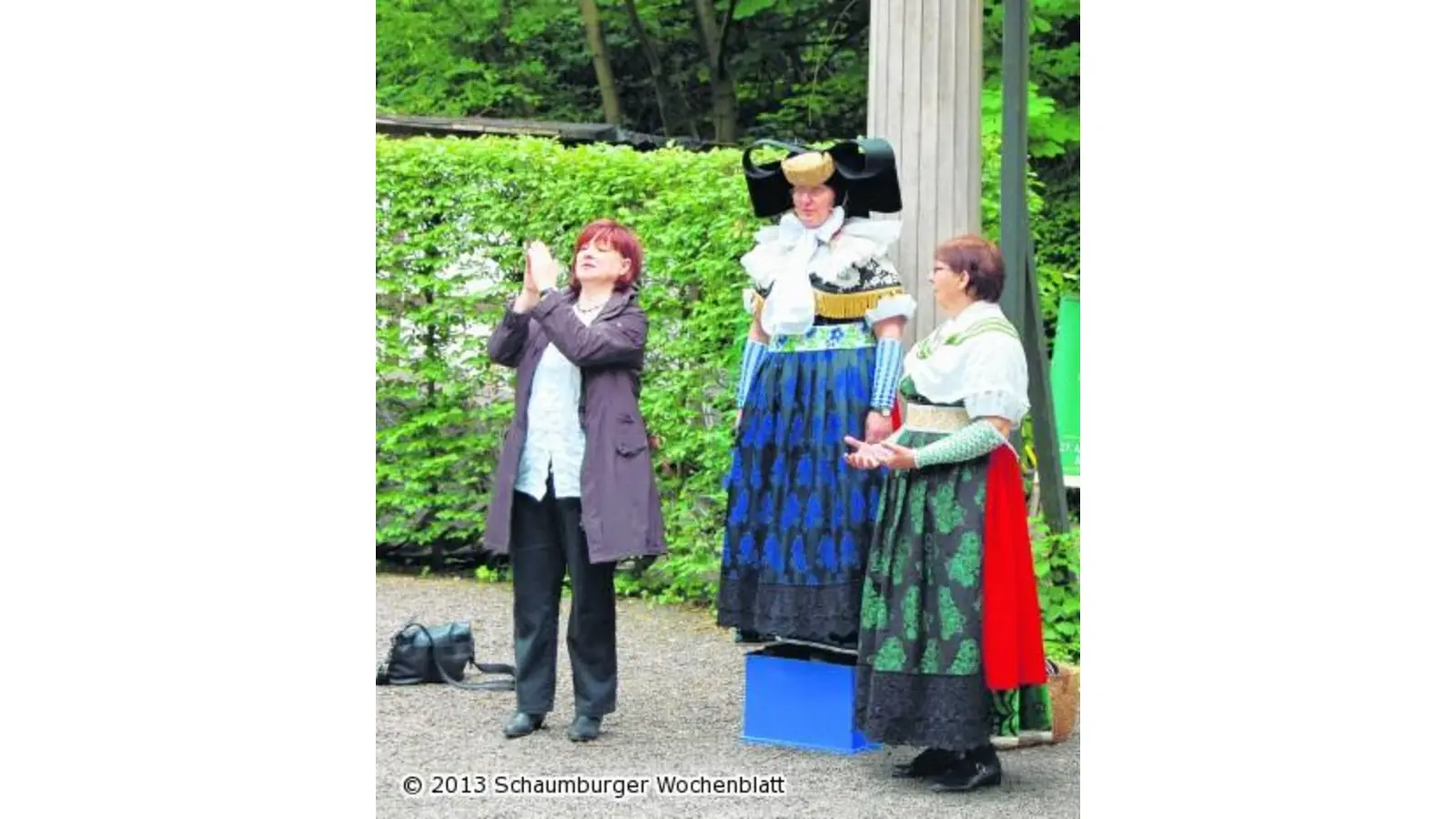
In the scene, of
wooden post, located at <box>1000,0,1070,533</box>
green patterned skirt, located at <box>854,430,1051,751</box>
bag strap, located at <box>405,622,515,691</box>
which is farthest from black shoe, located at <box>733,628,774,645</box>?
wooden post, located at <box>1000,0,1070,533</box>

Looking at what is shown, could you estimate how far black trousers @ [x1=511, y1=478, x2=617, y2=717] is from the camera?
5.97 meters

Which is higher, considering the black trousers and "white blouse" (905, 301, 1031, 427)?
"white blouse" (905, 301, 1031, 427)

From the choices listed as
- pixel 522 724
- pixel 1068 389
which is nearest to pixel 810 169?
pixel 1068 389

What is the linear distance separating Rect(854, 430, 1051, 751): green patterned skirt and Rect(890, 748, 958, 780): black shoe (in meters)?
Answer: 0.16

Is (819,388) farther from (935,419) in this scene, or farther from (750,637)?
(750,637)

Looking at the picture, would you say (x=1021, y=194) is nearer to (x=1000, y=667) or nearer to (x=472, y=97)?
(x=1000, y=667)

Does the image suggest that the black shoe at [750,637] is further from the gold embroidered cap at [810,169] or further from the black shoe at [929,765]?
the gold embroidered cap at [810,169]

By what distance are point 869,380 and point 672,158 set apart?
2.40 m

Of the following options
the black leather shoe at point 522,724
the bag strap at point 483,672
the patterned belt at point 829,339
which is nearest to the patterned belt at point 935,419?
the patterned belt at point 829,339

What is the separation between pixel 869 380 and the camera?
587 cm

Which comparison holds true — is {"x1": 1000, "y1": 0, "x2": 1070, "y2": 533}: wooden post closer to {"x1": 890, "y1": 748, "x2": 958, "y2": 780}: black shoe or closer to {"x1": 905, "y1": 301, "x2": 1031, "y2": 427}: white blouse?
{"x1": 905, "y1": 301, "x2": 1031, "y2": 427}: white blouse

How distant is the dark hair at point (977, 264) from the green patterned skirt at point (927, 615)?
41 centimetres

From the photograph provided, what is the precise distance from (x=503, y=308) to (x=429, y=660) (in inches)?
77.0

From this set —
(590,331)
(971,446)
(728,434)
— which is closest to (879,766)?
(971,446)
